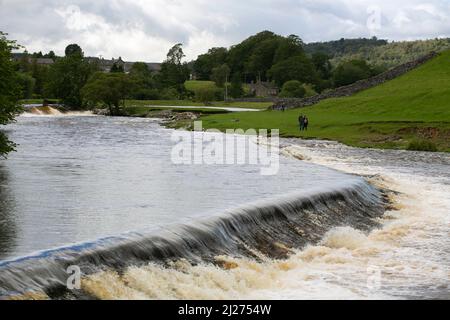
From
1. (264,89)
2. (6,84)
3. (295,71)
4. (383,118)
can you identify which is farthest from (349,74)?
(6,84)

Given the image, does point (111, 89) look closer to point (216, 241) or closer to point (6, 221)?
point (6, 221)

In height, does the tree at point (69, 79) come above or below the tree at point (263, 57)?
below

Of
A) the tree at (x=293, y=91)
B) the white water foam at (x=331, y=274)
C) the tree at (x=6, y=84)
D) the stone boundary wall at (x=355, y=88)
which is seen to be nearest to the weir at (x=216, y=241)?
the white water foam at (x=331, y=274)

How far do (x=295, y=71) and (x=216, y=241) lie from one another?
152373 millimetres

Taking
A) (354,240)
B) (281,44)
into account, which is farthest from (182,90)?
(354,240)

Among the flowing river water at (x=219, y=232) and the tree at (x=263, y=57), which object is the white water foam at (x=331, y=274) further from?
the tree at (x=263, y=57)

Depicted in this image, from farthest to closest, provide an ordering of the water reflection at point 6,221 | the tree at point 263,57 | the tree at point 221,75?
1. the tree at point 263,57
2. the tree at point 221,75
3. the water reflection at point 6,221

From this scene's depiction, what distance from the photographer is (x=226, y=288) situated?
14492mm

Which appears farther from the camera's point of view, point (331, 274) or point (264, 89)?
point (264, 89)

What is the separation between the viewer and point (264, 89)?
588 ft

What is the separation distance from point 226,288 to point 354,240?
6110 millimetres

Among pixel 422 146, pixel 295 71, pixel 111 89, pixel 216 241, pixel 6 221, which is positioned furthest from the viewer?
pixel 295 71

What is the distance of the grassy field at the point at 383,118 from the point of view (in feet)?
174

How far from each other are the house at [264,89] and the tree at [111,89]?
2117 inches
